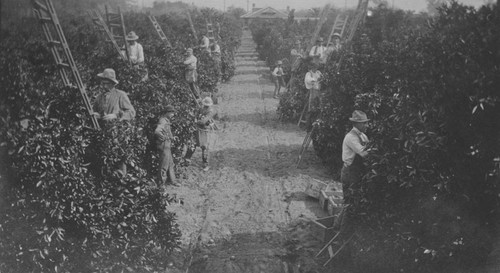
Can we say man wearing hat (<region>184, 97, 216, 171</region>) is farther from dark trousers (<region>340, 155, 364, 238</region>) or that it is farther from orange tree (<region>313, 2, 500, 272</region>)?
orange tree (<region>313, 2, 500, 272</region>)

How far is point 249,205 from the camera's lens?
28.7ft

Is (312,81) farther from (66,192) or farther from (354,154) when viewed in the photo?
(66,192)

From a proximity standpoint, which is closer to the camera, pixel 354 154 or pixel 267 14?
pixel 354 154

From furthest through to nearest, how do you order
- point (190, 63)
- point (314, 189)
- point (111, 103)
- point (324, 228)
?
point (190, 63) → point (314, 189) → point (111, 103) → point (324, 228)

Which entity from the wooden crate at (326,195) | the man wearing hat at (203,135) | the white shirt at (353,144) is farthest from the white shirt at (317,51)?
the white shirt at (353,144)

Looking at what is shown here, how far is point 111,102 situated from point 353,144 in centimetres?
408

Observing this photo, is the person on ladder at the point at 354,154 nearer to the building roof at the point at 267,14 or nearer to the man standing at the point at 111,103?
the man standing at the point at 111,103

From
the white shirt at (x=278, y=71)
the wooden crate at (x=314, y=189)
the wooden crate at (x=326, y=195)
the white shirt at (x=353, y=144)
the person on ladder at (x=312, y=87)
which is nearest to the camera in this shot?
the white shirt at (x=353, y=144)

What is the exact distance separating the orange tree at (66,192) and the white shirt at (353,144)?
282 centimetres

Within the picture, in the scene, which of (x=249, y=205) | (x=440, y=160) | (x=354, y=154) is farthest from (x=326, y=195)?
(x=440, y=160)

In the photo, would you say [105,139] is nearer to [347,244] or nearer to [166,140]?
[166,140]

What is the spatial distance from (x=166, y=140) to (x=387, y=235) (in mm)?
4710

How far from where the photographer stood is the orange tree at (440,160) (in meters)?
4.52

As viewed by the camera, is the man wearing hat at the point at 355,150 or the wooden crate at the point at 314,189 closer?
the man wearing hat at the point at 355,150
